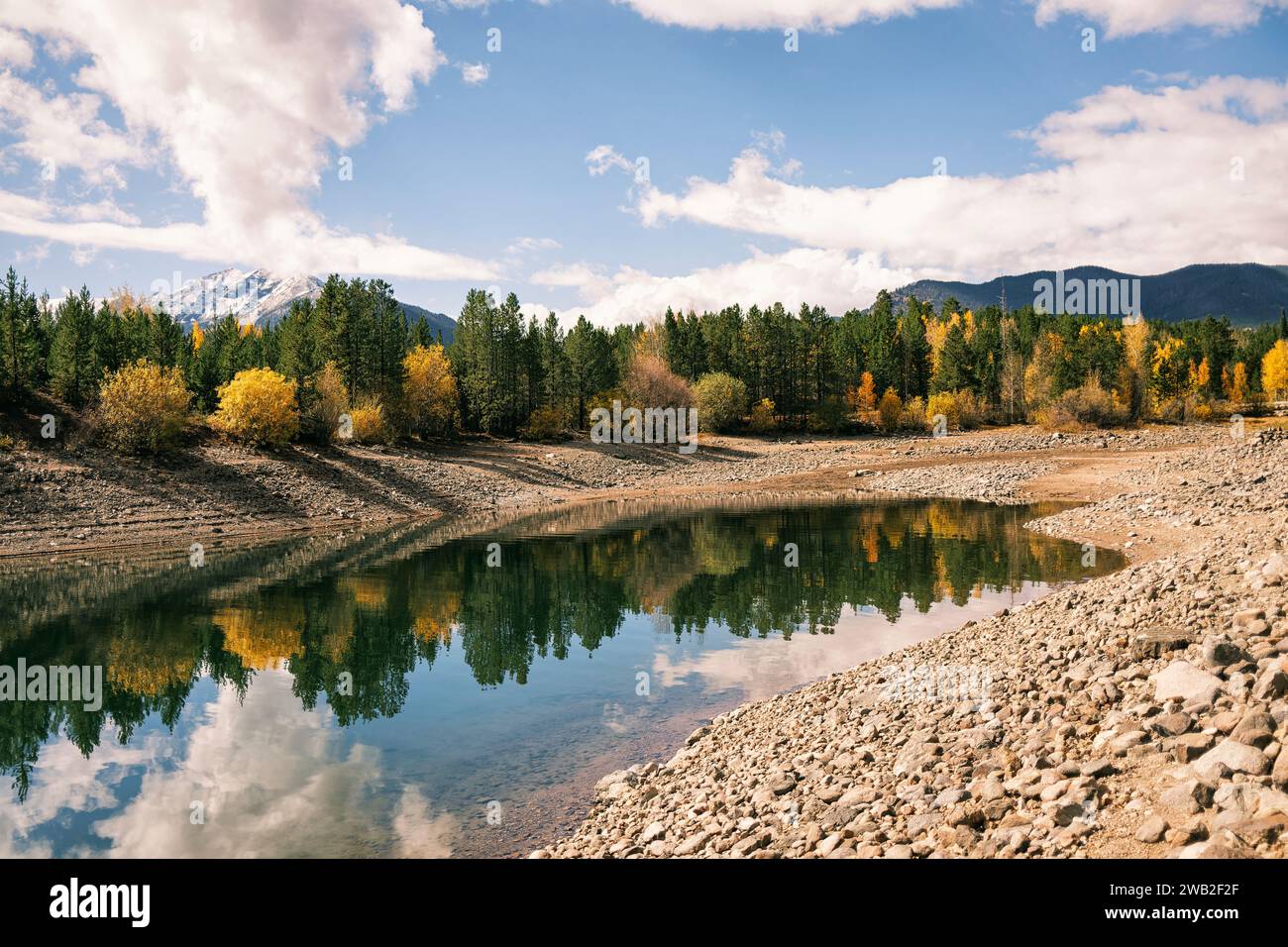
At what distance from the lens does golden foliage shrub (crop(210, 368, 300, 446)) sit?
56.2 meters

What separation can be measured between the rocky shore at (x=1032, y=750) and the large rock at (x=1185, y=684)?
0.09 feet

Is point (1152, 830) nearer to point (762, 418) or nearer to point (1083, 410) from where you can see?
point (762, 418)

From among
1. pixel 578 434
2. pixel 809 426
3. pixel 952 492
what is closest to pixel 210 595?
pixel 952 492

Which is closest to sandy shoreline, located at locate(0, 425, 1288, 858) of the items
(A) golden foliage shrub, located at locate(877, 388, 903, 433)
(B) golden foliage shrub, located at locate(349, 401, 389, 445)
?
(B) golden foliage shrub, located at locate(349, 401, 389, 445)

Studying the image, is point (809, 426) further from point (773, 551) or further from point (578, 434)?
point (773, 551)

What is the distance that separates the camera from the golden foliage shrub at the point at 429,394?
75.2 meters

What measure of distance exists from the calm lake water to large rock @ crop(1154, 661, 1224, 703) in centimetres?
776

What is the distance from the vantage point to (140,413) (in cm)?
5009

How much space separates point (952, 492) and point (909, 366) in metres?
57.4

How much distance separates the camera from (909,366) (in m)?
116

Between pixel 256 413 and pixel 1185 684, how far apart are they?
57.6m

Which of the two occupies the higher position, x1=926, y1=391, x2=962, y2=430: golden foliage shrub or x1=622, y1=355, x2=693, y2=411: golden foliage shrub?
x1=622, y1=355, x2=693, y2=411: golden foliage shrub

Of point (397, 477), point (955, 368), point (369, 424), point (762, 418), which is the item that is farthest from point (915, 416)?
point (397, 477)

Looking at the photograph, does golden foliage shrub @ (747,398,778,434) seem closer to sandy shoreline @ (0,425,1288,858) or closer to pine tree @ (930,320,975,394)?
pine tree @ (930,320,975,394)
